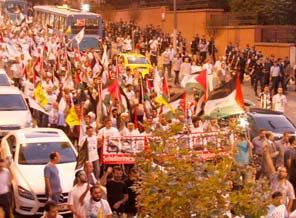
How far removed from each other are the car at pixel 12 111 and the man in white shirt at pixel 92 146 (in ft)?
14.7

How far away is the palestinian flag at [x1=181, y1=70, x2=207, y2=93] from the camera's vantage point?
1739 centimetres

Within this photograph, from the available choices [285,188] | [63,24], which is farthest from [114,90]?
[63,24]

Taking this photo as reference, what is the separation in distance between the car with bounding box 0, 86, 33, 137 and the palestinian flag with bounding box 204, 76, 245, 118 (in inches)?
241

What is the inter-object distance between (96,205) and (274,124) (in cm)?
892

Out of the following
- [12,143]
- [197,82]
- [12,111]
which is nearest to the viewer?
[12,143]

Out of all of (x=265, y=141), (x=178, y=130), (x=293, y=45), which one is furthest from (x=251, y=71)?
(x=178, y=130)

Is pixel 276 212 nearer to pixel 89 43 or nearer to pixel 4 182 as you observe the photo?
pixel 4 182

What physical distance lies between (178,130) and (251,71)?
2474 centimetres

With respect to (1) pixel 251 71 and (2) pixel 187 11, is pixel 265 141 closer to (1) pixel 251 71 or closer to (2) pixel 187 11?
(1) pixel 251 71

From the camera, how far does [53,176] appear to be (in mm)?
12648

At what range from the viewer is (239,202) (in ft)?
25.9

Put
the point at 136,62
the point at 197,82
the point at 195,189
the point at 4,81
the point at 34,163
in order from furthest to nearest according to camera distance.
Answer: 1. the point at 136,62
2. the point at 4,81
3. the point at 197,82
4. the point at 34,163
5. the point at 195,189

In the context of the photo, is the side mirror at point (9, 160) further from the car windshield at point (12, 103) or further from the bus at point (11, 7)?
the bus at point (11, 7)

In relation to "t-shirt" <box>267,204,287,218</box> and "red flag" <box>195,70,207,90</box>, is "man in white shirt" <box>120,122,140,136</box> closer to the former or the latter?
"red flag" <box>195,70,207,90</box>
